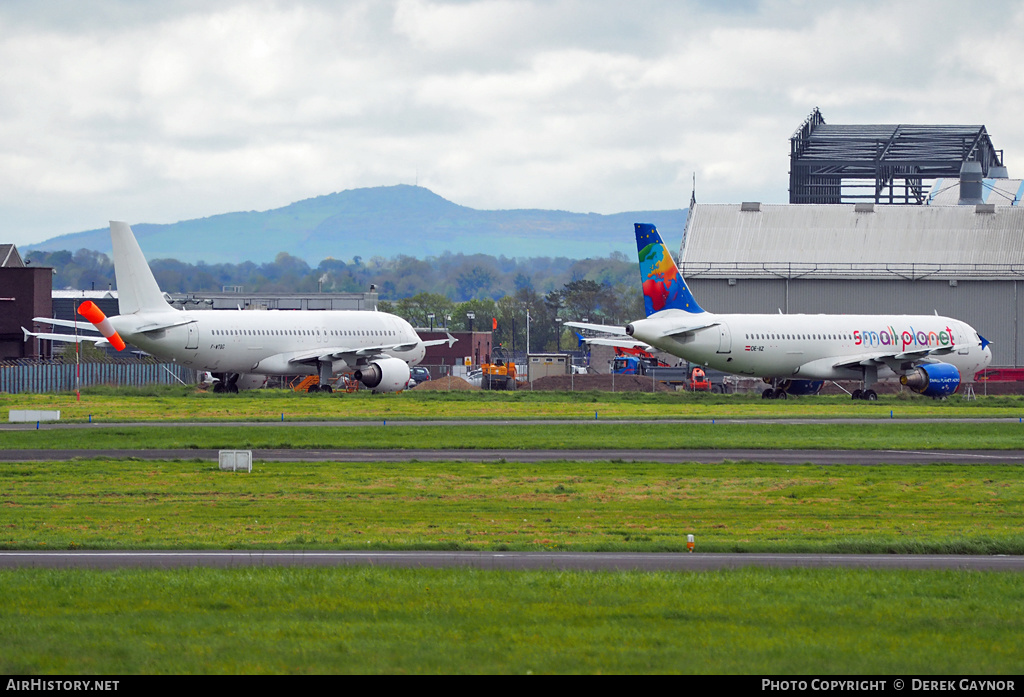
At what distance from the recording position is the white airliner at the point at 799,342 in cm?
6084

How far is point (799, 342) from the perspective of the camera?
6325cm

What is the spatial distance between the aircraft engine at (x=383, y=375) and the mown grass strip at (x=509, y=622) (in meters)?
50.9

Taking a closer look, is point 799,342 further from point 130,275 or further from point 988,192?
point 988,192

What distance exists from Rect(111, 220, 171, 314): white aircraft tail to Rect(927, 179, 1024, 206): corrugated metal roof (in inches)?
3023

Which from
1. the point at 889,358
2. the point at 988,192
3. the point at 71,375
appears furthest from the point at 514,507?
the point at 988,192

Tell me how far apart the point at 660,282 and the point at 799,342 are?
26.4 feet

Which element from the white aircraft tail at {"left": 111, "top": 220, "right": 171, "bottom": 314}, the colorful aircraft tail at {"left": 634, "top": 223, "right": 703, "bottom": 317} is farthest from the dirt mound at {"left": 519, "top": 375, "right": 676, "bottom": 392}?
the white aircraft tail at {"left": 111, "top": 220, "right": 171, "bottom": 314}

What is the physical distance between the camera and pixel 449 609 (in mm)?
12758

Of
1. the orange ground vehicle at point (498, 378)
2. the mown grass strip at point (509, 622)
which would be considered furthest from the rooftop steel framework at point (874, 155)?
the mown grass strip at point (509, 622)

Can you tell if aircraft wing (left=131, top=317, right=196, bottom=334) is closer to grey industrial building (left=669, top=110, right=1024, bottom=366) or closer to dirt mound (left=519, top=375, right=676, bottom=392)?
dirt mound (left=519, top=375, right=676, bottom=392)

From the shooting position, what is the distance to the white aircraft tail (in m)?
58.8
